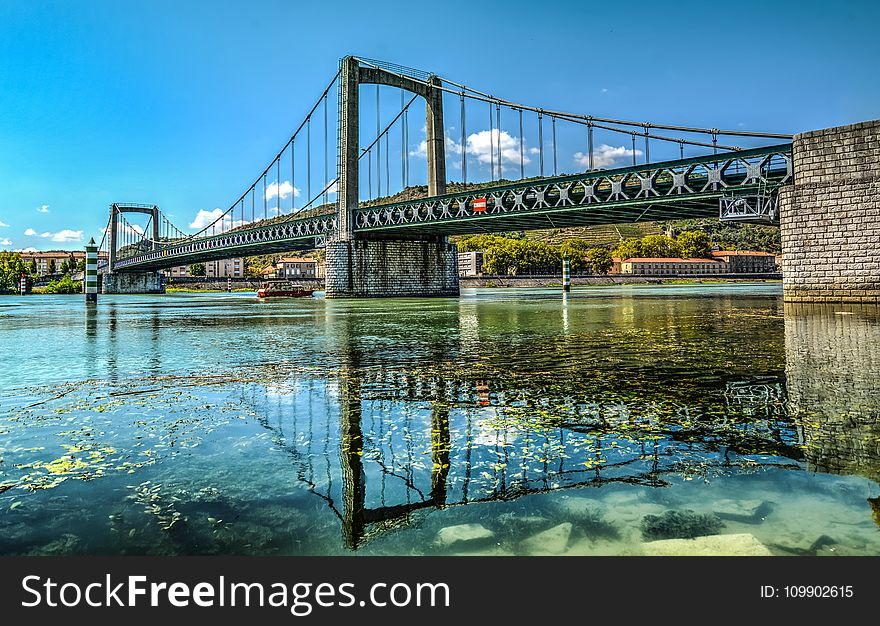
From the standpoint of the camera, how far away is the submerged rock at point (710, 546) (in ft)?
8.31

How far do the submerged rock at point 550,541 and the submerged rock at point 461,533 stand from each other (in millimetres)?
188

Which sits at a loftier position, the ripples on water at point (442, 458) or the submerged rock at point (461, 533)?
the ripples on water at point (442, 458)

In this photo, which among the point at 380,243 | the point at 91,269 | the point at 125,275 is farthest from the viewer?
the point at 125,275

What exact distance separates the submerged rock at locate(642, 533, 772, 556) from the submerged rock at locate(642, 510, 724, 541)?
0.05 m

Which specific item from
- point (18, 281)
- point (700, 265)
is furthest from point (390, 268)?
point (700, 265)

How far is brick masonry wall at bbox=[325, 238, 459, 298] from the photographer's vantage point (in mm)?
61188

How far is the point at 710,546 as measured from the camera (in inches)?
102

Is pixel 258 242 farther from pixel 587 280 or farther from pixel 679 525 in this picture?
pixel 587 280

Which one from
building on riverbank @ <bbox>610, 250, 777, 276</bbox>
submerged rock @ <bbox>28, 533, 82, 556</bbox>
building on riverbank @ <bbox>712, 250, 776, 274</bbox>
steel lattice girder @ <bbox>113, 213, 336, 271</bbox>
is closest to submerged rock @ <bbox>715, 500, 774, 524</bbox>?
submerged rock @ <bbox>28, 533, 82, 556</bbox>

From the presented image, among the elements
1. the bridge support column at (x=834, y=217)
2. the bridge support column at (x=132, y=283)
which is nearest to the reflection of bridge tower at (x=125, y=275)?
the bridge support column at (x=132, y=283)

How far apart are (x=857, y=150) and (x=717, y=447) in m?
30.3

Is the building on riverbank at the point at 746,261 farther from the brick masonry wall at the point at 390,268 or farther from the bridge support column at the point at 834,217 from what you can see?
the bridge support column at the point at 834,217

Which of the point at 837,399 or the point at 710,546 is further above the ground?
the point at 837,399

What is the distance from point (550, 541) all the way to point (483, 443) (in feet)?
5.85
